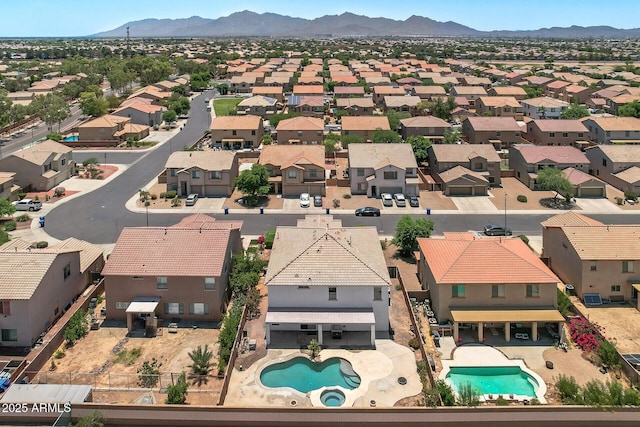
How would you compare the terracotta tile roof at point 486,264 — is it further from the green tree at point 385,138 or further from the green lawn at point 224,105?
the green lawn at point 224,105

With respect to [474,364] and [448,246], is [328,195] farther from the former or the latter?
[474,364]

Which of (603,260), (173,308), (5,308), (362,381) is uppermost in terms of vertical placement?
(603,260)

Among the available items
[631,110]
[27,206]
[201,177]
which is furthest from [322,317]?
[631,110]

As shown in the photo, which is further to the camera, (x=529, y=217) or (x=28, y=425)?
(x=529, y=217)

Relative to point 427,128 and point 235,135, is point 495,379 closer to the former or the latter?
point 427,128

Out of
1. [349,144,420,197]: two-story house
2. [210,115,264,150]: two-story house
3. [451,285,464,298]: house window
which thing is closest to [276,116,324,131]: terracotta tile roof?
[210,115,264,150]: two-story house

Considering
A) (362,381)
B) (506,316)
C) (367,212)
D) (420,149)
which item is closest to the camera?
(362,381)

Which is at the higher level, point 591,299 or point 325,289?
point 325,289

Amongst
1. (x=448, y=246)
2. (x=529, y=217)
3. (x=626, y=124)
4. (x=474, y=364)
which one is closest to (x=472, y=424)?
(x=474, y=364)

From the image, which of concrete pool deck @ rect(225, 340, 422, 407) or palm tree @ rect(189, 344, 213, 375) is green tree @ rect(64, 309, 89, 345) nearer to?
palm tree @ rect(189, 344, 213, 375)
